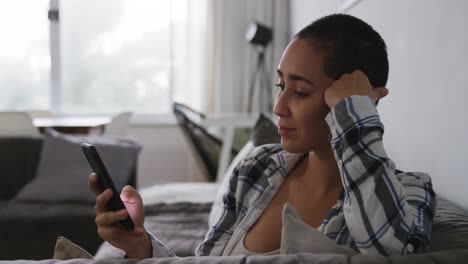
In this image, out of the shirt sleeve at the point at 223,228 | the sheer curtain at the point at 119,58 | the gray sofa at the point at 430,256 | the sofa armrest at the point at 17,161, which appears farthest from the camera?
the sheer curtain at the point at 119,58

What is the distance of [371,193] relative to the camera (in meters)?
0.71

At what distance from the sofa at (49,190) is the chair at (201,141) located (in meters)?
0.35

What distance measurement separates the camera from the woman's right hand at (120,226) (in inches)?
28.7

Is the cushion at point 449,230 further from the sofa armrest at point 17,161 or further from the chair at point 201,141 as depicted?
the sofa armrest at point 17,161

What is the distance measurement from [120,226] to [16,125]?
2462mm

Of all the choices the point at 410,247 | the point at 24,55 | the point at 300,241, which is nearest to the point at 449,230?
the point at 410,247

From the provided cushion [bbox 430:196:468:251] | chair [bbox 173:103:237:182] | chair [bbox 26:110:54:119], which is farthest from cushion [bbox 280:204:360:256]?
chair [bbox 26:110:54:119]

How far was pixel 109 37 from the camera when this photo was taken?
4.13m

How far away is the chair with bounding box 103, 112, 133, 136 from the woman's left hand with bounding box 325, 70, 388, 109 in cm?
279

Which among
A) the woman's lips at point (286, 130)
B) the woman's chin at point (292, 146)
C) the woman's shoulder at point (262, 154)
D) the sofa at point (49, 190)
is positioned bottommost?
the sofa at point (49, 190)

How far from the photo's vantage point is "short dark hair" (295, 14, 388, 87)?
0.85 metres

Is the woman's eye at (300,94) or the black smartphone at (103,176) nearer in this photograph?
the black smartphone at (103,176)

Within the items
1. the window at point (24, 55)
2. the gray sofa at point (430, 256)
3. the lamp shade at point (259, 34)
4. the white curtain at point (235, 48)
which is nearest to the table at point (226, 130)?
the lamp shade at point (259, 34)

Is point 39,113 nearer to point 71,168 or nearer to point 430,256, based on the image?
point 71,168
